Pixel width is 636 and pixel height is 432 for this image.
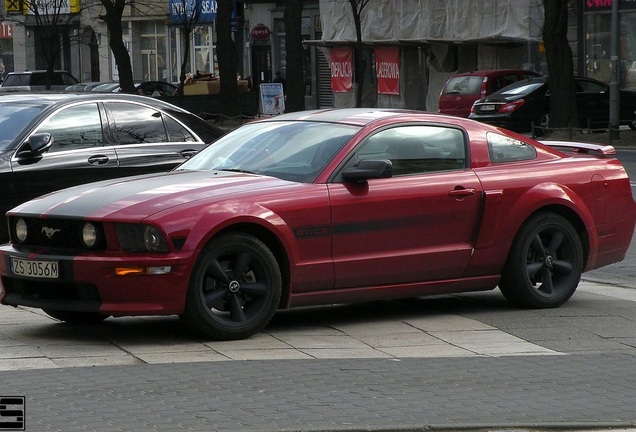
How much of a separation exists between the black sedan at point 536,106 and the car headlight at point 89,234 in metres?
26.0

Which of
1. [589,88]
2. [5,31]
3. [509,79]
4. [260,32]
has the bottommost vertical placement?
[589,88]

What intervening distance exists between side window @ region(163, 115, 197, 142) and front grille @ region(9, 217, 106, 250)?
4.48 meters

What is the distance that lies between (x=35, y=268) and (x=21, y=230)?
382 millimetres

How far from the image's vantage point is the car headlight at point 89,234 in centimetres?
822

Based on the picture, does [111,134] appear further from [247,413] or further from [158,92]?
[158,92]

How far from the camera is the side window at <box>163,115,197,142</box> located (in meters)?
13.1

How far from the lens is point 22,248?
8.66m

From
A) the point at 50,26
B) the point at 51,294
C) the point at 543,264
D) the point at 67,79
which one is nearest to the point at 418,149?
the point at 543,264

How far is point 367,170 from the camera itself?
8875mm

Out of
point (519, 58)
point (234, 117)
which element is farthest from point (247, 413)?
point (519, 58)

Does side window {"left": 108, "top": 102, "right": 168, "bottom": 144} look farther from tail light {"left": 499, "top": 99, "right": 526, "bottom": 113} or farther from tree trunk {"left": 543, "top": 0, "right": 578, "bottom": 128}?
tail light {"left": 499, "top": 99, "right": 526, "bottom": 113}

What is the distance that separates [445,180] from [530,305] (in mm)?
1168

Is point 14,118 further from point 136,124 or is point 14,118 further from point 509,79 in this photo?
point 509,79

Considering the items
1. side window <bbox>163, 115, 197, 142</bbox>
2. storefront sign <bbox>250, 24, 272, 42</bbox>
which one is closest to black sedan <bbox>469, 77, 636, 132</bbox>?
side window <bbox>163, 115, 197, 142</bbox>
